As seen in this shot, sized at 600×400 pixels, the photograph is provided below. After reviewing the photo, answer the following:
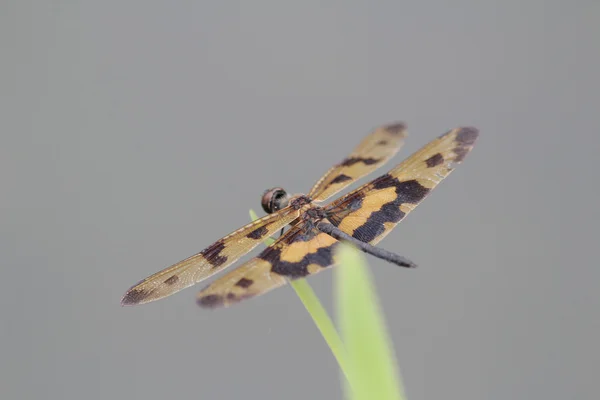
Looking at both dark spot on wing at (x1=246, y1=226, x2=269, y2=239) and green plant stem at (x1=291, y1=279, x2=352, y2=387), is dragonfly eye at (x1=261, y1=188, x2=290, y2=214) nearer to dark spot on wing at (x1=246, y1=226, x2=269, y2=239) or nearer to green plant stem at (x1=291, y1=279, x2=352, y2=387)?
dark spot on wing at (x1=246, y1=226, x2=269, y2=239)

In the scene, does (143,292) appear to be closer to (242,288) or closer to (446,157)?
(242,288)

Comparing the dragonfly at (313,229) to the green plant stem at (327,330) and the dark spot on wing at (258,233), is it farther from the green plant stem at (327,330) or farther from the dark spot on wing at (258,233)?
the green plant stem at (327,330)

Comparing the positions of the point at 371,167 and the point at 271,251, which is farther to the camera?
the point at 371,167

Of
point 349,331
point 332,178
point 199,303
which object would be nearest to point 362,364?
point 349,331

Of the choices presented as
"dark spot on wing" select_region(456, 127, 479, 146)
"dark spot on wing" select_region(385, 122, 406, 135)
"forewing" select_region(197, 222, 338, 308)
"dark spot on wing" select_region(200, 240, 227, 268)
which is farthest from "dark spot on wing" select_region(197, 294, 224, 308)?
"dark spot on wing" select_region(385, 122, 406, 135)

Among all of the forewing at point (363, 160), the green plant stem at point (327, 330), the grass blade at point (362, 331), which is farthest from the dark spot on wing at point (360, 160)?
the grass blade at point (362, 331)

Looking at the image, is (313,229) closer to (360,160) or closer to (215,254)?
(215,254)
